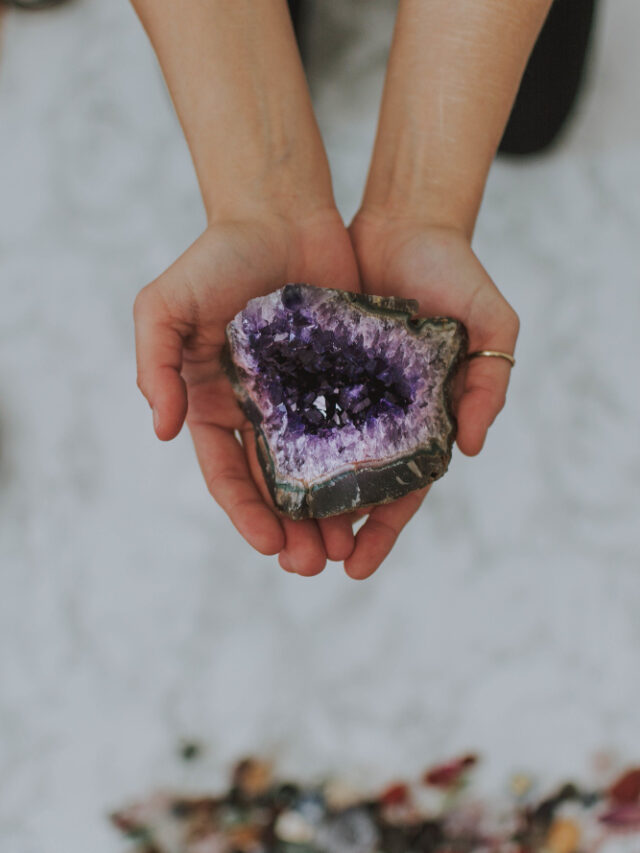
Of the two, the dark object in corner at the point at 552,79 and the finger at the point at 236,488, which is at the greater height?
the dark object in corner at the point at 552,79

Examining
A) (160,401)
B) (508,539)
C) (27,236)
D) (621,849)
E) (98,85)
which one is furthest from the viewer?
(98,85)

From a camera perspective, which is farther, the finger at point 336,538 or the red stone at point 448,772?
the red stone at point 448,772

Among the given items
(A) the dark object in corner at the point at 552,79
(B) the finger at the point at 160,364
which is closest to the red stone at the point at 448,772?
(B) the finger at the point at 160,364

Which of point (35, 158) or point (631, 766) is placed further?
point (35, 158)

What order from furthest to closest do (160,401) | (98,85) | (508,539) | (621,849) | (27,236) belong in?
(98,85), (27,236), (508,539), (621,849), (160,401)

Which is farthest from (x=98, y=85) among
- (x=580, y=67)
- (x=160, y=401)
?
(x=160, y=401)

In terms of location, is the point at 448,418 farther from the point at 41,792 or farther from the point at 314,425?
the point at 41,792

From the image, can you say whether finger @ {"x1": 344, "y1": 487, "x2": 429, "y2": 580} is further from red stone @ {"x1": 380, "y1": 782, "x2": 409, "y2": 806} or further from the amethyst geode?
red stone @ {"x1": 380, "y1": 782, "x2": 409, "y2": 806}

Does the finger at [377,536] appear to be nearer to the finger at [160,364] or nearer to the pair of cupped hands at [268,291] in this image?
the pair of cupped hands at [268,291]

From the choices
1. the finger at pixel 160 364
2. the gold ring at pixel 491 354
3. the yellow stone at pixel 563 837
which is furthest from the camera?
the yellow stone at pixel 563 837
